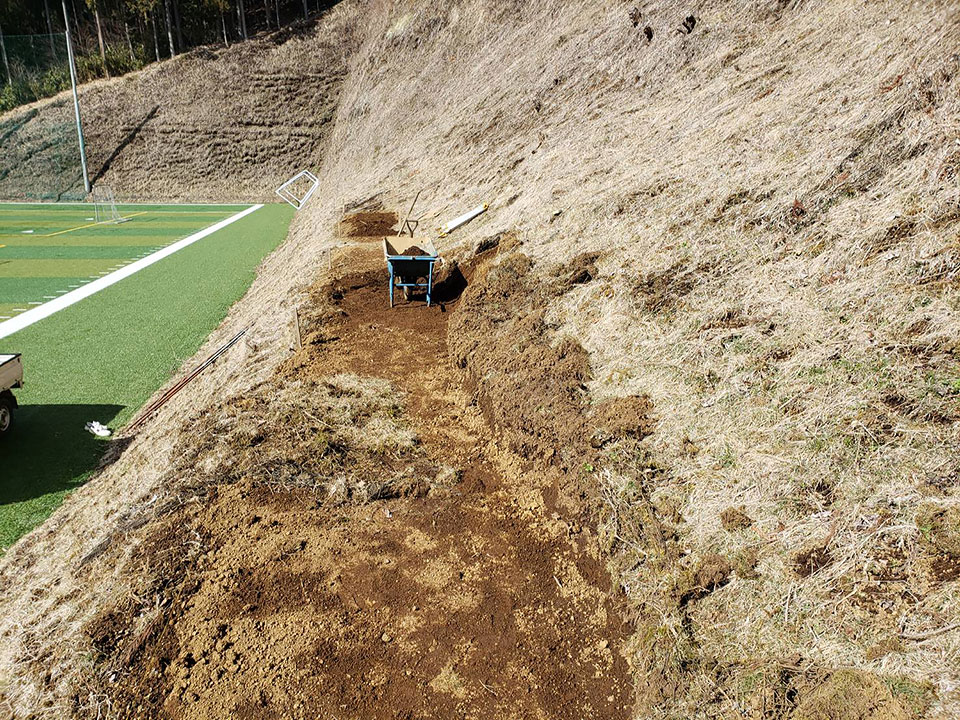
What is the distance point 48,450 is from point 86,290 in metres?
9.56

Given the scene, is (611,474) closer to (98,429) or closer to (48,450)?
(98,429)

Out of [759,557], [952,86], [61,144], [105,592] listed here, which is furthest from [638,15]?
[61,144]

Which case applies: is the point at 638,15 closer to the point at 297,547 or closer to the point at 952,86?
the point at 952,86

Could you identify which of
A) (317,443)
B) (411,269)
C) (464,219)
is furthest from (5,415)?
(464,219)

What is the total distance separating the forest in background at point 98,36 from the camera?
41844 millimetres

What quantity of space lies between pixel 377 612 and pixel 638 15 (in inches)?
618

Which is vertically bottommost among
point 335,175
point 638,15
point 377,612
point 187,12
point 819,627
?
point 377,612

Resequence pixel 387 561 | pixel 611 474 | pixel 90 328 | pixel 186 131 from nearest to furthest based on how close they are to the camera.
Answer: pixel 387 561
pixel 611 474
pixel 90 328
pixel 186 131

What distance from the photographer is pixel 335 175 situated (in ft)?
95.9

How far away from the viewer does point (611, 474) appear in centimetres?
490

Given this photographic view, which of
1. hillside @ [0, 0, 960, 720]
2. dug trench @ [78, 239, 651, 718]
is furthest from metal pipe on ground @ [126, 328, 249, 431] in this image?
dug trench @ [78, 239, 651, 718]

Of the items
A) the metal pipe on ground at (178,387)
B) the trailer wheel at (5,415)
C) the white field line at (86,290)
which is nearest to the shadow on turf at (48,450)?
the trailer wheel at (5,415)

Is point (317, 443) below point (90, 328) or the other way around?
the other way around

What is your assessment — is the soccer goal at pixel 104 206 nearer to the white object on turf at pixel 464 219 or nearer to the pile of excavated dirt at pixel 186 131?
the pile of excavated dirt at pixel 186 131
